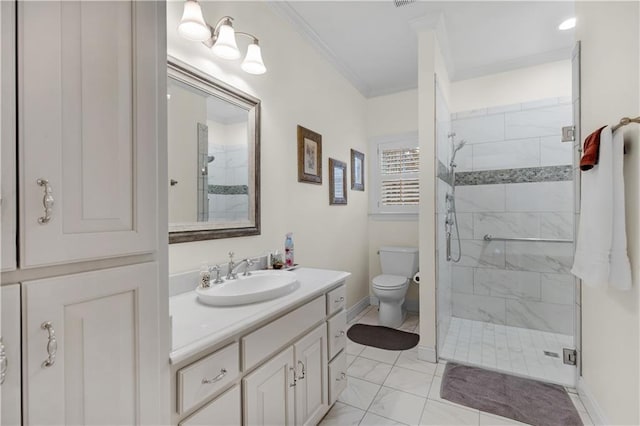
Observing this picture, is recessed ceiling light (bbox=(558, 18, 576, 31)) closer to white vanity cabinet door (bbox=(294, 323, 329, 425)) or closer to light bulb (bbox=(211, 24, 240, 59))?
light bulb (bbox=(211, 24, 240, 59))

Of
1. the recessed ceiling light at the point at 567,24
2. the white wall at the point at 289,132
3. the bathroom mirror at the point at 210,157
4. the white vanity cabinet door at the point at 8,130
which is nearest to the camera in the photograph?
the white vanity cabinet door at the point at 8,130

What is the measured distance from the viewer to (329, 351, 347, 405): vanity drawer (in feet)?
5.39

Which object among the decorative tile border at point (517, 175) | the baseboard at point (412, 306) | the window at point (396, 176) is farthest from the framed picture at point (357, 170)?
the baseboard at point (412, 306)

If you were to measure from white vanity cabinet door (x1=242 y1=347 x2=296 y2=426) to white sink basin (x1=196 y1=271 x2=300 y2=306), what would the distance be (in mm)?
254

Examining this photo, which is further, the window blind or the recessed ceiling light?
the window blind

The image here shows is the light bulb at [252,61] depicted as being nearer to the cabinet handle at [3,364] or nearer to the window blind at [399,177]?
the cabinet handle at [3,364]

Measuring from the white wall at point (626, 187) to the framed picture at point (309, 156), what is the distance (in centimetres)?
180

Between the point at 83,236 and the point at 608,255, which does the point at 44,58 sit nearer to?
the point at 83,236

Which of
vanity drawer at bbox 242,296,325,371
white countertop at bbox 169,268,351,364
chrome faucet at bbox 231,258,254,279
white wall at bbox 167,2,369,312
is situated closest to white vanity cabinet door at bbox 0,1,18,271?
white countertop at bbox 169,268,351,364

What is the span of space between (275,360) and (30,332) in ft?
2.73

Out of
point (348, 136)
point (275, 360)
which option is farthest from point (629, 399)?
point (348, 136)

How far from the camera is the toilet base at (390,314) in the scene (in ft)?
9.73

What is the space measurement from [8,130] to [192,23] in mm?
1071

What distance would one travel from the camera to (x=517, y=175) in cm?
300
